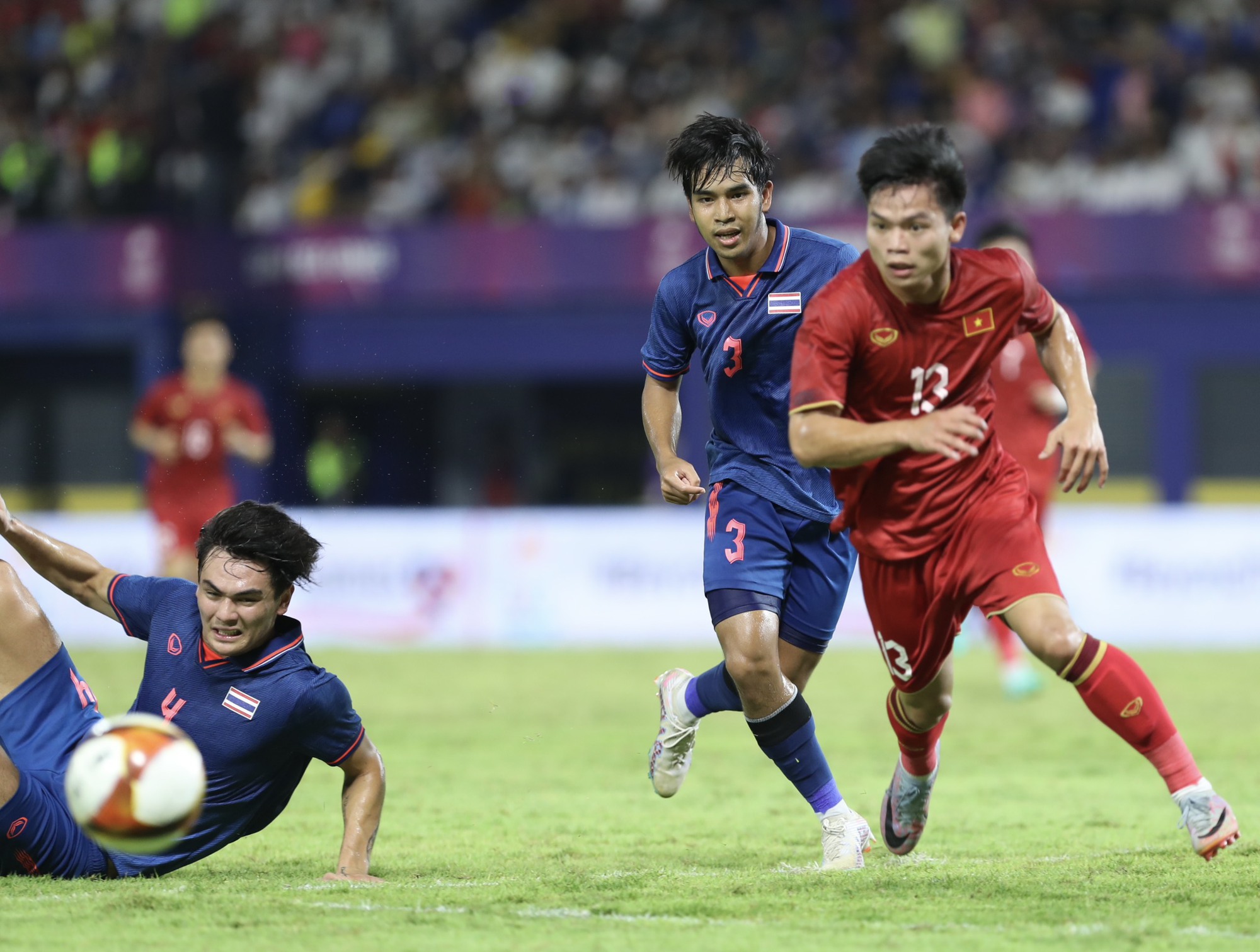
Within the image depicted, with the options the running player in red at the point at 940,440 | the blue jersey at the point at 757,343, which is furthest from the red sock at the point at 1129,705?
the blue jersey at the point at 757,343

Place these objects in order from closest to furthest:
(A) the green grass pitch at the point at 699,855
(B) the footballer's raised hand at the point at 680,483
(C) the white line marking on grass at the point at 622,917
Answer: (A) the green grass pitch at the point at 699,855 < (C) the white line marking on grass at the point at 622,917 < (B) the footballer's raised hand at the point at 680,483

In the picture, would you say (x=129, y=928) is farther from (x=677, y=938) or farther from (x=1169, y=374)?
(x=1169, y=374)

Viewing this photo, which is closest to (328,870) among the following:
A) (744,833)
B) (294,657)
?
(294,657)

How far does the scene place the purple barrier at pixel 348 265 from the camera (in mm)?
18297

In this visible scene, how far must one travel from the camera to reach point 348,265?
18.7 metres

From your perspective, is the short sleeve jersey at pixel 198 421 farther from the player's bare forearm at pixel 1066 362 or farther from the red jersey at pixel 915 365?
the player's bare forearm at pixel 1066 362

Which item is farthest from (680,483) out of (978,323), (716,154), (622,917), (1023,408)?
(1023,408)

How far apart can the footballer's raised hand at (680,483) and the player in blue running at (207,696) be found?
1223 millimetres

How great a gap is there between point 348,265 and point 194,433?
687 centimetres

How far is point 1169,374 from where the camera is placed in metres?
18.1

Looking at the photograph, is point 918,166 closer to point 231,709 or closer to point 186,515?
point 231,709

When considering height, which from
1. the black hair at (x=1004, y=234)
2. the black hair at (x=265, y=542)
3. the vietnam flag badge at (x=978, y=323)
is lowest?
the black hair at (x=265, y=542)

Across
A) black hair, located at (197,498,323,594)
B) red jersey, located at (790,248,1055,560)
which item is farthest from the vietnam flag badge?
black hair, located at (197,498,323,594)

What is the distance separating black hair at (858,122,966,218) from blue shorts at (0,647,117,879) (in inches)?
117
